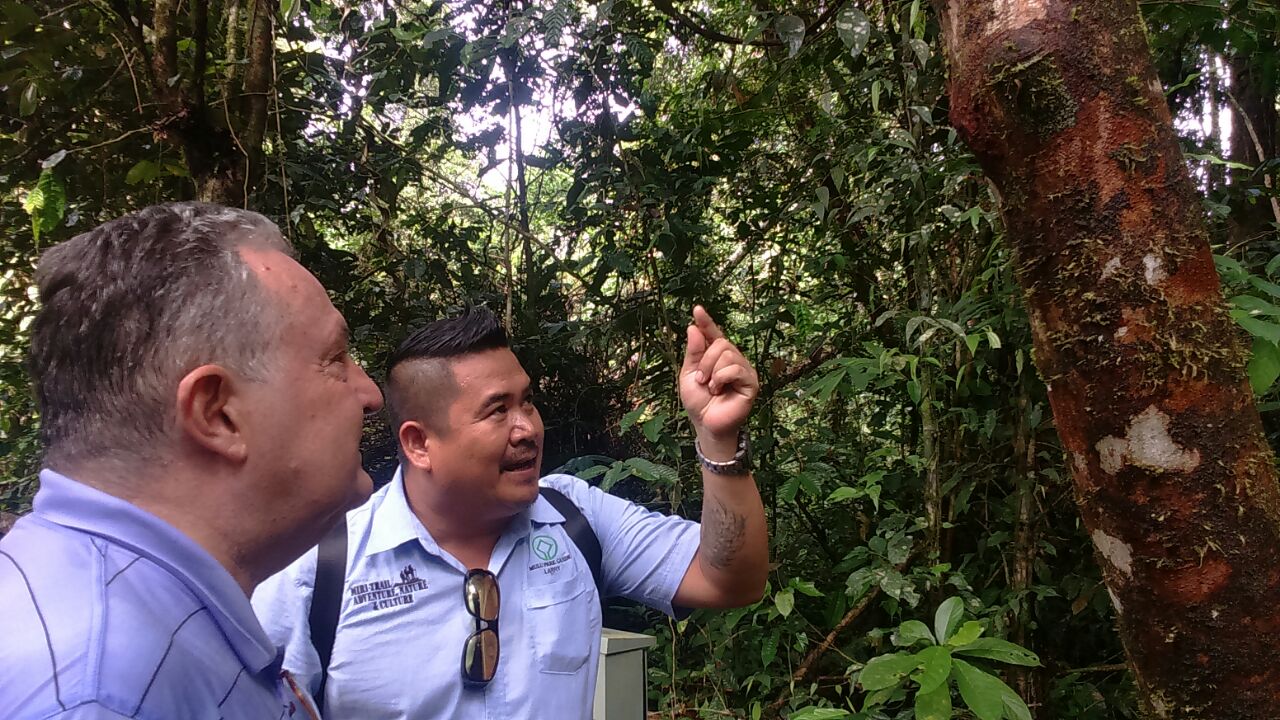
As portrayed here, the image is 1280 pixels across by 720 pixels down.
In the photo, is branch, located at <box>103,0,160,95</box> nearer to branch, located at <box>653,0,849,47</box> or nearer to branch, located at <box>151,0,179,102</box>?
branch, located at <box>151,0,179,102</box>

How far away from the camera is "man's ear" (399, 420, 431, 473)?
1641 mm

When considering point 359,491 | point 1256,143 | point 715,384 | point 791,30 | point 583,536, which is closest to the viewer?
point 359,491

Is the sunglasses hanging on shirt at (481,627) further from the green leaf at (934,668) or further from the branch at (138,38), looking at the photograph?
the branch at (138,38)

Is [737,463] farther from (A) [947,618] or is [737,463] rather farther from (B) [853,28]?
(B) [853,28]

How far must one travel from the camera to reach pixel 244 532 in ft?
2.53

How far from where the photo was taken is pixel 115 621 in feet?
1.95

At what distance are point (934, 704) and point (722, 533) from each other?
0.54m

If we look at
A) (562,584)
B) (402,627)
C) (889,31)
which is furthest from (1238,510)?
(889,31)

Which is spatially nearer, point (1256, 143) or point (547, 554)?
point (547, 554)

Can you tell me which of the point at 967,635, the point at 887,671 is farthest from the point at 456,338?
the point at 967,635

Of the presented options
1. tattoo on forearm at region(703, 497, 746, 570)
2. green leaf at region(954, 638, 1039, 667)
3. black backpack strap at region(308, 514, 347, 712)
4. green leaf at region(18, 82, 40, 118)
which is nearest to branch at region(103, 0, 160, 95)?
green leaf at region(18, 82, 40, 118)

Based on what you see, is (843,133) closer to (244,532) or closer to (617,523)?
(617,523)

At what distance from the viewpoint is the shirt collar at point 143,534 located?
671 millimetres

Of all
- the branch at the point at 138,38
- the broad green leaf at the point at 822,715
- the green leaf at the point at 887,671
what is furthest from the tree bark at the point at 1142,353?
the branch at the point at 138,38
